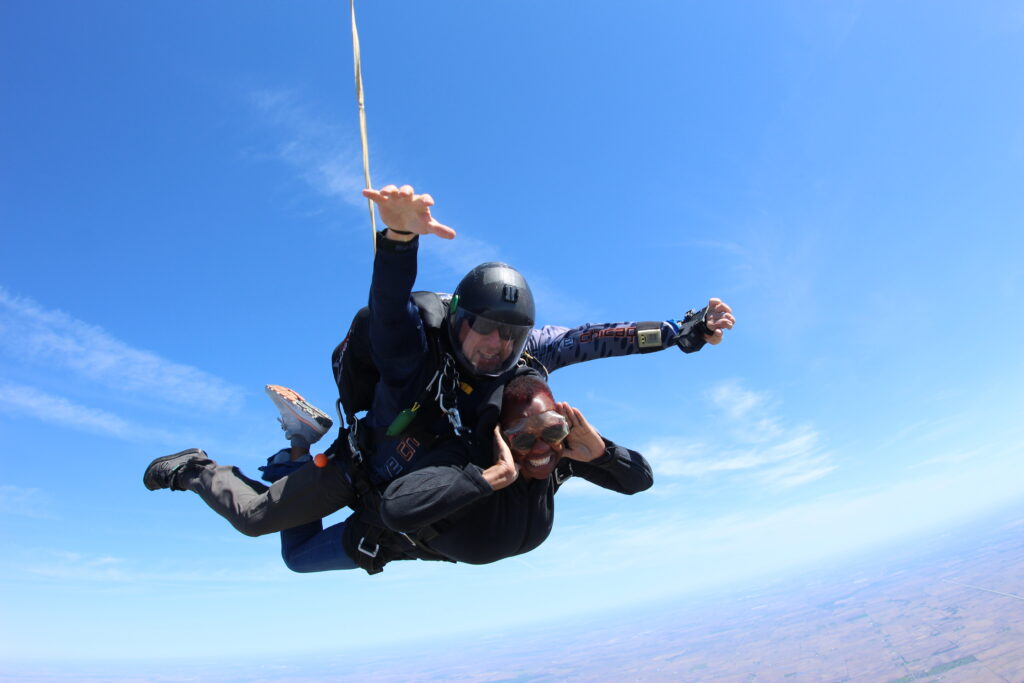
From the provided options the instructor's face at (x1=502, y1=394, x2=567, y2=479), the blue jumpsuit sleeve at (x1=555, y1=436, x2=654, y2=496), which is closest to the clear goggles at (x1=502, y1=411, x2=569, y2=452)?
the instructor's face at (x1=502, y1=394, x2=567, y2=479)

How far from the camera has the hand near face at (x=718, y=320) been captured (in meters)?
2.93

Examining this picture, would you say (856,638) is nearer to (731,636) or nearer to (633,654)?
(731,636)

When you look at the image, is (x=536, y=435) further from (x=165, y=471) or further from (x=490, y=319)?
(x=165, y=471)

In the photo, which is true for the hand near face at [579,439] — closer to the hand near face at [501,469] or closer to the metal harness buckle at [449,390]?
the hand near face at [501,469]

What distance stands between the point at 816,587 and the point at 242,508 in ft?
691

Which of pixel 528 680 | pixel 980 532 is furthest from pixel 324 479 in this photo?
pixel 980 532

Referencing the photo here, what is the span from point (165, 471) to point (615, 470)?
2.75 metres

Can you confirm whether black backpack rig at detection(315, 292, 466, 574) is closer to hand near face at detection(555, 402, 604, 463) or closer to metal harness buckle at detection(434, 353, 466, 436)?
metal harness buckle at detection(434, 353, 466, 436)

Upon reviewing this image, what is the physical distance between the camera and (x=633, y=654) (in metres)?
125

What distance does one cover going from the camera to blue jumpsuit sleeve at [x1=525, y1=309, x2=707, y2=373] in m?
3.00

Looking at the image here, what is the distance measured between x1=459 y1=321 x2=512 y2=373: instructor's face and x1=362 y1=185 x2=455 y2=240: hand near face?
653 mm

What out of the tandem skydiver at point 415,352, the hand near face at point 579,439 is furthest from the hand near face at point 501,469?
the hand near face at point 579,439

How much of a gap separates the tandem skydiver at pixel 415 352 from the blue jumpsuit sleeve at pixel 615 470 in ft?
1.89

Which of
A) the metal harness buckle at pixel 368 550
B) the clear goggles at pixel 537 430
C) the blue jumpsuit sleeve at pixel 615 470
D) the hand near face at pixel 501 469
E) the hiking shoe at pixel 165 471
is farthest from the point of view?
the hiking shoe at pixel 165 471
